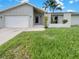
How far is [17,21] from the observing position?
3052cm

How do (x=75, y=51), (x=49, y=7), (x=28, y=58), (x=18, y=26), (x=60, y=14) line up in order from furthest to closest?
(x=49, y=7) → (x=60, y=14) → (x=18, y=26) → (x=75, y=51) → (x=28, y=58)

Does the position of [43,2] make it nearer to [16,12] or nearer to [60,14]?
[60,14]

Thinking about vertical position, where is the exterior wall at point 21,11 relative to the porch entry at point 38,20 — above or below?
above

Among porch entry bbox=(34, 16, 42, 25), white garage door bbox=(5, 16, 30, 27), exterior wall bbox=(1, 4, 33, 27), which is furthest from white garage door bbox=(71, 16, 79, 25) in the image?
white garage door bbox=(5, 16, 30, 27)

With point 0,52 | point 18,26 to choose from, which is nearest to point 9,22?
point 18,26

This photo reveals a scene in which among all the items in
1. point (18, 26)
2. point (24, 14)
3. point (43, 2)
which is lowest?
point (18, 26)

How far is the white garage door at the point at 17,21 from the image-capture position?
3048 cm

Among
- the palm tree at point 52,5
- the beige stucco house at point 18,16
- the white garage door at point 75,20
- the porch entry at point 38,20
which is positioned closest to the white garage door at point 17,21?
the beige stucco house at point 18,16

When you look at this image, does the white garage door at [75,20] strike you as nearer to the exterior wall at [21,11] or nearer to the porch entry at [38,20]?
the porch entry at [38,20]

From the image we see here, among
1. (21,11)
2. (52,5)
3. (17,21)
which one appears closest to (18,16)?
(17,21)

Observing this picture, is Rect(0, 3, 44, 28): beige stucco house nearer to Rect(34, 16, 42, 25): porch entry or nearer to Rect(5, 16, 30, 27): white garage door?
Rect(5, 16, 30, 27): white garage door

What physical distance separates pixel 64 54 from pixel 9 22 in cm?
2322

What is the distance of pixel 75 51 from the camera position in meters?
9.11

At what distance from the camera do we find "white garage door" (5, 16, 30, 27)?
100 feet
